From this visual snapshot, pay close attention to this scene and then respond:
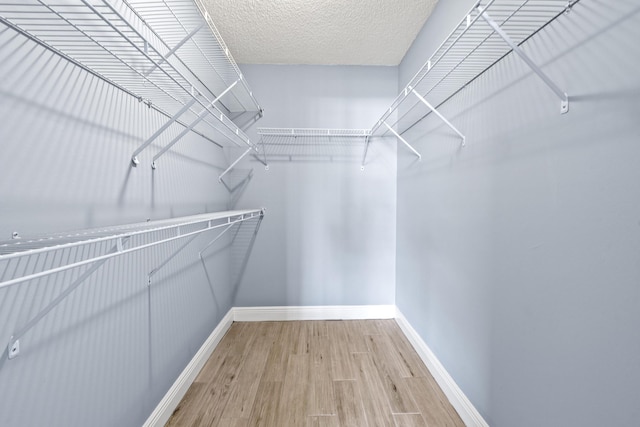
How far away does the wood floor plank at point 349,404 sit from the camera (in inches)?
47.6

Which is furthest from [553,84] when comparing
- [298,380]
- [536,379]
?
[298,380]

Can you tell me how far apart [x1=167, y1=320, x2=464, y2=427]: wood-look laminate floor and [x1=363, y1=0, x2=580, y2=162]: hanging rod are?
4.53 feet

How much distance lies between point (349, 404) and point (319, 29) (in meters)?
2.28

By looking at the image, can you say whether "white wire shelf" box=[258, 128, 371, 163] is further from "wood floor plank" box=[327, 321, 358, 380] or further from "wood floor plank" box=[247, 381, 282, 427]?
"wood floor plank" box=[247, 381, 282, 427]

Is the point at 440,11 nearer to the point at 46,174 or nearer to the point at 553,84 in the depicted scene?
the point at 553,84

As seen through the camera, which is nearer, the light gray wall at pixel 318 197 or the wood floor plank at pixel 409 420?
the wood floor plank at pixel 409 420

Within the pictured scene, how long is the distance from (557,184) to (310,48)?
1830 mm

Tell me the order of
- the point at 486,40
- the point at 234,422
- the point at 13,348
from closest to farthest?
the point at 13,348
the point at 486,40
the point at 234,422

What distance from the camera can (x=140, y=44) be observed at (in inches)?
39.8

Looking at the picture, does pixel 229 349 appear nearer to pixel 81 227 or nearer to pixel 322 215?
pixel 322 215

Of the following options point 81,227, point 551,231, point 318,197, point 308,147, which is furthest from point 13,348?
point 308,147

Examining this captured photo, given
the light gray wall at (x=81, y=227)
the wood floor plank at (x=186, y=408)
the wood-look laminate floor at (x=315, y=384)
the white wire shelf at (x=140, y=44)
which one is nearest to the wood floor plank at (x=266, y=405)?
the wood-look laminate floor at (x=315, y=384)

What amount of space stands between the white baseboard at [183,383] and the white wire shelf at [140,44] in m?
1.10

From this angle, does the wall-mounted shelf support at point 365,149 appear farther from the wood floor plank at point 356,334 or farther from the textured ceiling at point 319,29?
the wood floor plank at point 356,334
